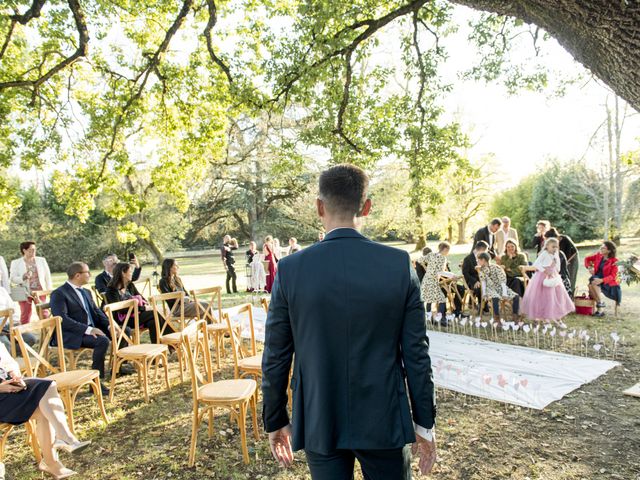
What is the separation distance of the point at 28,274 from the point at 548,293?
35.5 feet

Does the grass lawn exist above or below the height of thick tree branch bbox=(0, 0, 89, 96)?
below

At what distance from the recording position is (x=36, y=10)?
8180 mm

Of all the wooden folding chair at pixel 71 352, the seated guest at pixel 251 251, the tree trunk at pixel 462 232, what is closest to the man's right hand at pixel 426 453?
the wooden folding chair at pixel 71 352

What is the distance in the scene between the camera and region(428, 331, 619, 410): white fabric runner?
5.12m

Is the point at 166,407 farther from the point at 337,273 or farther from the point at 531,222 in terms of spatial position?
the point at 531,222

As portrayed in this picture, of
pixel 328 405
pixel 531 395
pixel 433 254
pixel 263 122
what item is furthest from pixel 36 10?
pixel 263 122

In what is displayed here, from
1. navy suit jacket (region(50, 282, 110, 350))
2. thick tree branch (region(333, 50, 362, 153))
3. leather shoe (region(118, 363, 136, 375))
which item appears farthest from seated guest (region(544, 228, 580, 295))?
navy suit jacket (region(50, 282, 110, 350))

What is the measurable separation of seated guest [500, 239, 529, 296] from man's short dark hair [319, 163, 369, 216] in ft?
28.2

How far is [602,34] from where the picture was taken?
115 inches

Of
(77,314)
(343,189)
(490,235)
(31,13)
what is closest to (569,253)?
(490,235)

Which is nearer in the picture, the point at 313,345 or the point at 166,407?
the point at 313,345

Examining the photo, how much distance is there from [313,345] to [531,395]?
14.5 feet

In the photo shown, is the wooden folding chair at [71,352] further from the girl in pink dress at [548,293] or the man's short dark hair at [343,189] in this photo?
the girl in pink dress at [548,293]

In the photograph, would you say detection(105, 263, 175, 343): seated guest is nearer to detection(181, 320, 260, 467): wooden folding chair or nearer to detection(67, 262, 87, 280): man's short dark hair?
detection(67, 262, 87, 280): man's short dark hair
